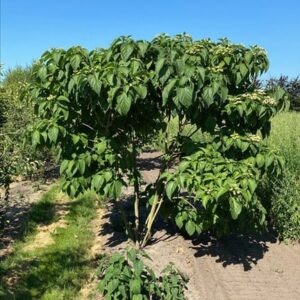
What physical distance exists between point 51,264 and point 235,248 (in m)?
2.30

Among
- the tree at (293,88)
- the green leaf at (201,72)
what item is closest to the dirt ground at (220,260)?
the green leaf at (201,72)

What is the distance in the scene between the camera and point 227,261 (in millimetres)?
5551

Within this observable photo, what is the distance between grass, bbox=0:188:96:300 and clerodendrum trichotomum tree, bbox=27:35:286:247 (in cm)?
93

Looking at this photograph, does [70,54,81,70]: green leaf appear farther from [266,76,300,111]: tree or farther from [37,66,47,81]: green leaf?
[266,76,300,111]: tree

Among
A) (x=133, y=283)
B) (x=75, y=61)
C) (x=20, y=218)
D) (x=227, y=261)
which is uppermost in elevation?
(x=75, y=61)

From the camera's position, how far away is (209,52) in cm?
487

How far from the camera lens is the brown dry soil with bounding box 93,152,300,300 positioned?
4.93 meters

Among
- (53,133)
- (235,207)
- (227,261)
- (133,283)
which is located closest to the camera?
(133,283)

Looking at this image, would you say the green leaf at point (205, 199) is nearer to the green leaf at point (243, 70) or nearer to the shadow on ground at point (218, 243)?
the green leaf at point (243, 70)

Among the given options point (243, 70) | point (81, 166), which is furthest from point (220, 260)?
point (243, 70)

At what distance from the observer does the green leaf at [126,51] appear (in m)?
4.58

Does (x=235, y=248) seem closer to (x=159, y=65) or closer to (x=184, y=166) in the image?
(x=184, y=166)

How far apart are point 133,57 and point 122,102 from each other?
65cm

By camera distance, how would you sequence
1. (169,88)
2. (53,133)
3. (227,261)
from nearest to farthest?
(169,88) < (53,133) < (227,261)
